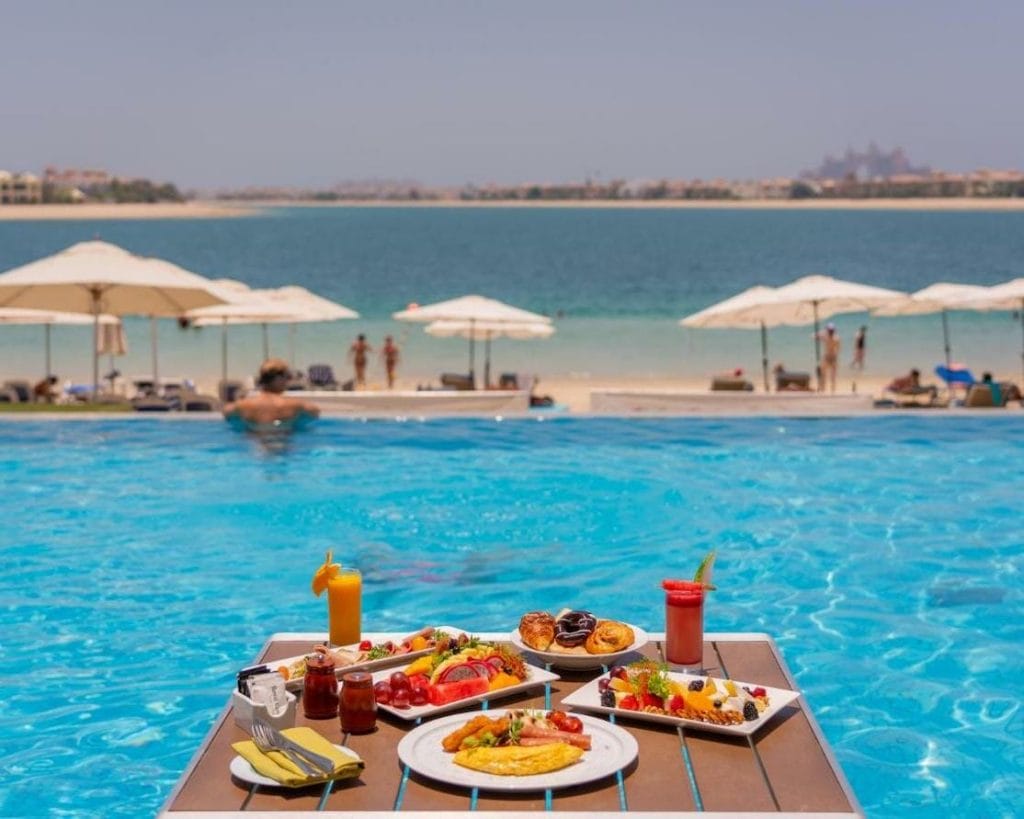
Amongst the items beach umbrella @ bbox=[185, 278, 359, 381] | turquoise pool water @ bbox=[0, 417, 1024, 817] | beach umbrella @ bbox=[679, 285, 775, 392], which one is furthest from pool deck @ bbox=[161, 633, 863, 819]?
beach umbrella @ bbox=[679, 285, 775, 392]

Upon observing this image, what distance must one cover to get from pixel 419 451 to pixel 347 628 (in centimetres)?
908

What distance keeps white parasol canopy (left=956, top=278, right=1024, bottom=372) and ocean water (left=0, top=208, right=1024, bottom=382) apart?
13417 millimetres

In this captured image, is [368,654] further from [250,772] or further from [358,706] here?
[250,772]

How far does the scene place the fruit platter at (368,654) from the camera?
4.25 m

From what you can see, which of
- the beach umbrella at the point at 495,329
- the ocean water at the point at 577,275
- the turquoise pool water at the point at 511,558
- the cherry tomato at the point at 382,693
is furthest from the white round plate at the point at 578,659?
the ocean water at the point at 577,275

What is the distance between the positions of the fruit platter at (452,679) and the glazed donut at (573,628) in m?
0.18

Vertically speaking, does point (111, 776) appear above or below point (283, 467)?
below

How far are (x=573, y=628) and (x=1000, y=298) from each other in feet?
65.5

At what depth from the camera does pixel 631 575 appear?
31.5 feet

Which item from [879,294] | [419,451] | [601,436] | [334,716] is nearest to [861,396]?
[879,294]

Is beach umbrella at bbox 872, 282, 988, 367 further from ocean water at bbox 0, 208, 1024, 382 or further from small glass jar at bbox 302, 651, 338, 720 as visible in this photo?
small glass jar at bbox 302, 651, 338, 720

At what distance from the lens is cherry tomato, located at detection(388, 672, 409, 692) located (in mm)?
3979

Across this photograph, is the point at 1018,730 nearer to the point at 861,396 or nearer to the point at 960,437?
the point at 960,437

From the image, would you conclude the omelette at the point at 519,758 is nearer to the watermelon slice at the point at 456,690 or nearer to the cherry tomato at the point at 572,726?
the cherry tomato at the point at 572,726
